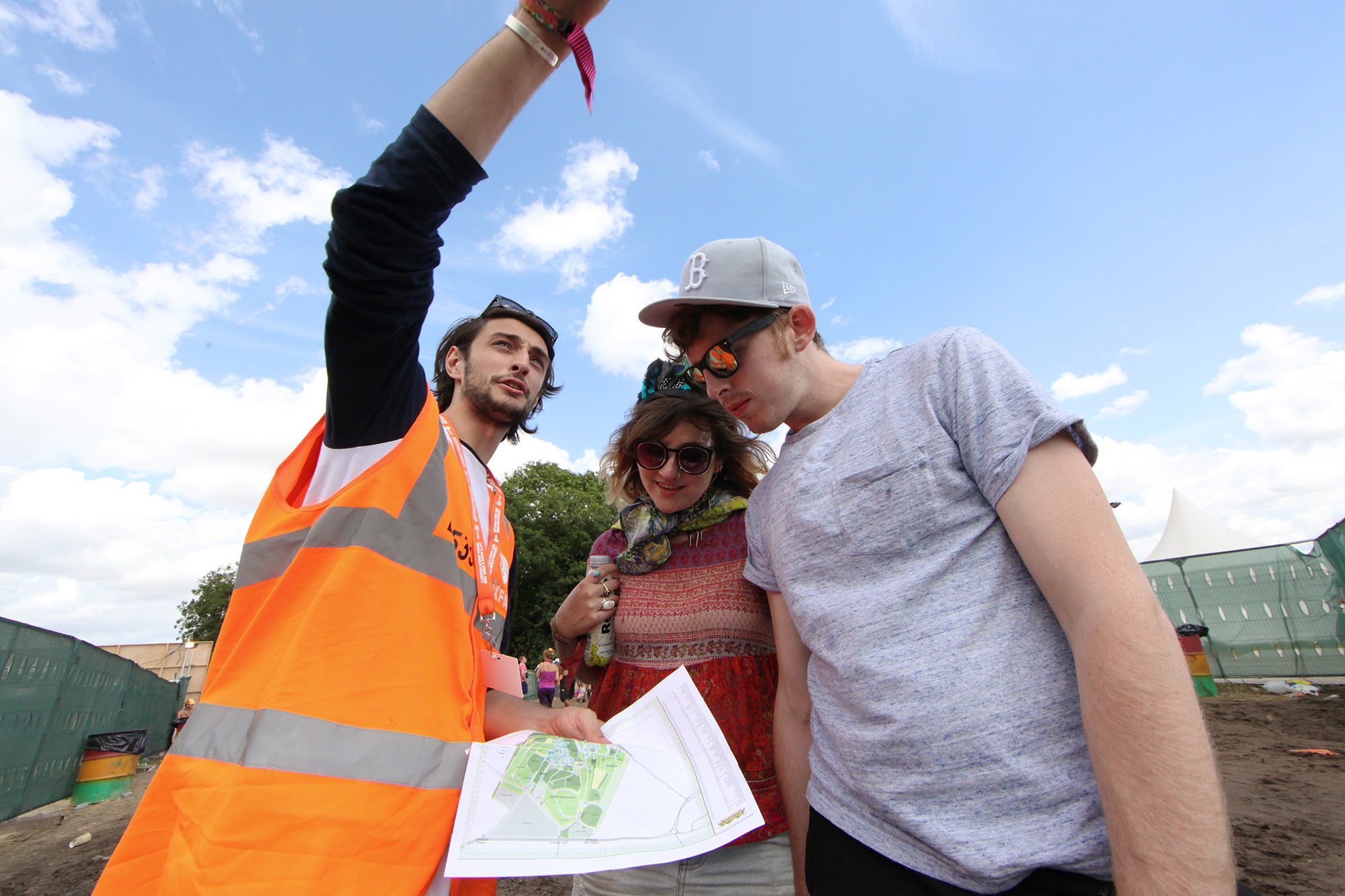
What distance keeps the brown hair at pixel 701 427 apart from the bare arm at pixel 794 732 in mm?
818

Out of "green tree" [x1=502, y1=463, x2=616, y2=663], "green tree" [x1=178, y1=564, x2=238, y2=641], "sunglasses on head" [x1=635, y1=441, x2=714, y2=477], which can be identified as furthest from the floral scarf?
"green tree" [x1=178, y1=564, x2=238, y2=641]

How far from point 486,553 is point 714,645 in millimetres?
852

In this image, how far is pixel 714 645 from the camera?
2.13 meters

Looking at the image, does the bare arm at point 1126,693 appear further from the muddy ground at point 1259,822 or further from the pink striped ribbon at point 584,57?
the muddy ground at point 1259,822

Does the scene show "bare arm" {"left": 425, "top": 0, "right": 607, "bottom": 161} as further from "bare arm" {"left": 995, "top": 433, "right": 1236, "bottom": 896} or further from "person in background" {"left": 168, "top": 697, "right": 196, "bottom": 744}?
"person in background" {"left": 168, "top": 697, "right": 196, "bottom": 744}

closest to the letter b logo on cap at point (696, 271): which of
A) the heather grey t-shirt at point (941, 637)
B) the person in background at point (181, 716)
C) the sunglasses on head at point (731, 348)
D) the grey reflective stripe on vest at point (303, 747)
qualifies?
the sunglasses on head at point (731, 348)

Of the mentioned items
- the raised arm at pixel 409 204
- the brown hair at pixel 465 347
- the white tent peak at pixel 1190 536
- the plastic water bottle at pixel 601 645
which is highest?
the white tent peak at pixel 1190 536

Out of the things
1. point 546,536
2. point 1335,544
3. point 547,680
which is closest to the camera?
point 1335,544

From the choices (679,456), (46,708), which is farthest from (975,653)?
(46,708)

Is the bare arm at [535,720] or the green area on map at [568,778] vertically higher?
the bare arm at [535,720]

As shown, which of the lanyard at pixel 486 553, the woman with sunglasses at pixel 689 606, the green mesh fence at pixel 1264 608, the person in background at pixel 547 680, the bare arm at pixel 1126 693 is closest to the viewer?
the bare arm at pixel 1126 693

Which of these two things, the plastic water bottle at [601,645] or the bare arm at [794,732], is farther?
the plastic water bottle at [601,645]

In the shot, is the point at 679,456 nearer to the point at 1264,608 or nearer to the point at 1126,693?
the point at 1126,693

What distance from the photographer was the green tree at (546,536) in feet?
84.8
